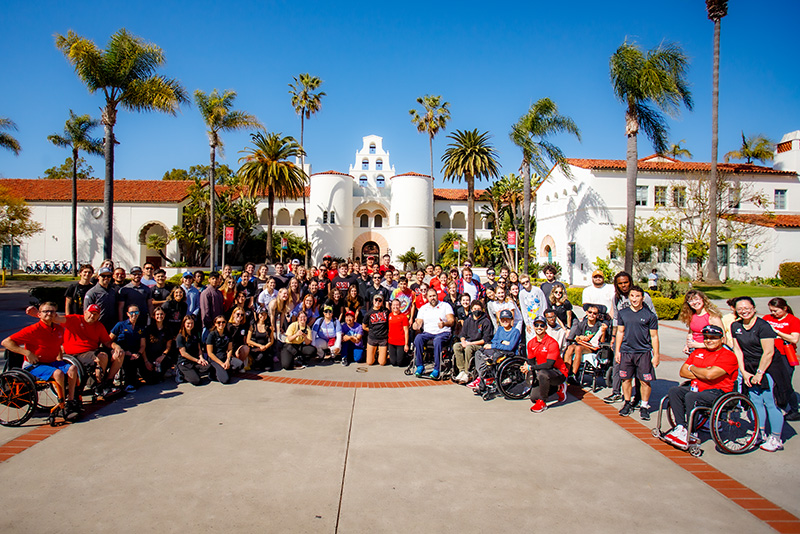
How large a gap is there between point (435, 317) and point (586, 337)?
2.53 metres

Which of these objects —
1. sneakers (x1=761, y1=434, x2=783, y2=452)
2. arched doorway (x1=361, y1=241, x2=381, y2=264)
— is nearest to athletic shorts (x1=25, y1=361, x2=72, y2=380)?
sneakers (x1=761, y1=434, x2=783, y2=452)

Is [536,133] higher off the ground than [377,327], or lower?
higher

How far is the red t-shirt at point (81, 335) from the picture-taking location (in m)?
5.84

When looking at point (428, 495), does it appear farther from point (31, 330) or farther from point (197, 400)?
point (31, 330)

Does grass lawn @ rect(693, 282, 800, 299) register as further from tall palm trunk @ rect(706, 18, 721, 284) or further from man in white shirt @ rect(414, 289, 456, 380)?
man in white shirt @ rect(414, 289, 456, 380)

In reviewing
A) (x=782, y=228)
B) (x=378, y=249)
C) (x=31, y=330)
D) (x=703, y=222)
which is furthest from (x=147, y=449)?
(x=378, y=249)

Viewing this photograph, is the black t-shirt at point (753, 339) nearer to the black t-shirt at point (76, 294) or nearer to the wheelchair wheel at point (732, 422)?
the wheelchair wheel at point (732, 422)

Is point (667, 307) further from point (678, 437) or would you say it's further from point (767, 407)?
point (678, 437)

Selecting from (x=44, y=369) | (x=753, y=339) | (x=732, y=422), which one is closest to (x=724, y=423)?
(x=732, y=422)

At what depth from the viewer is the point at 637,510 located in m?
3.59

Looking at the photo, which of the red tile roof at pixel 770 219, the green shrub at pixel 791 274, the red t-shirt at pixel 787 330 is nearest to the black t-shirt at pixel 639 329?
the red t-shirt at pixel 787 330

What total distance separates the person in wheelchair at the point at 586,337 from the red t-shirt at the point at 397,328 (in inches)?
113

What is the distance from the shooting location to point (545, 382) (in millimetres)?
6016

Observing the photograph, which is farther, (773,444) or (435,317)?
(435,317)
